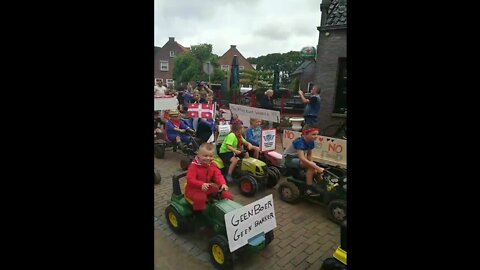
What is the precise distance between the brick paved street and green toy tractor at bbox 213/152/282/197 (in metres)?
0.15

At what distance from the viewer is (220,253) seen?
2.21 m

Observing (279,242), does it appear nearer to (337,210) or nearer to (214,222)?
(214,222)

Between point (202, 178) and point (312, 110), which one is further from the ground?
point (312, 110)

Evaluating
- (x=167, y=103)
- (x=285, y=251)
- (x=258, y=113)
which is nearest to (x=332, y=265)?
(x=285, y=251)

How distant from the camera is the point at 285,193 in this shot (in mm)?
3330

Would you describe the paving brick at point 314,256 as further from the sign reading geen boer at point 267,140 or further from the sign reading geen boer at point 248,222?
the sign reading geen boer at point 267,140

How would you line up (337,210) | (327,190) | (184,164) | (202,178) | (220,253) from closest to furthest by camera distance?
(220,253)
(202,178)
(337,210)
(327,190)
(184,164)

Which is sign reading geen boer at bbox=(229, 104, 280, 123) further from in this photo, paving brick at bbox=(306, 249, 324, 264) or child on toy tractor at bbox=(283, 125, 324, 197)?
paving brick at bbox=(306, 249, 324, 264)

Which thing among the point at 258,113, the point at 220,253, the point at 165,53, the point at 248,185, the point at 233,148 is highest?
the point at 165,53

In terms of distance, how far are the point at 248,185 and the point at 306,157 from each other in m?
0.71

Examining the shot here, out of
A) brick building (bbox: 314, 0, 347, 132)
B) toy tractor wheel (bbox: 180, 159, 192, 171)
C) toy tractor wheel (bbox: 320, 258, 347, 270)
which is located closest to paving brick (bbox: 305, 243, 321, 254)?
toy tractor wheel (bbox: 320, 258, 347, 270)

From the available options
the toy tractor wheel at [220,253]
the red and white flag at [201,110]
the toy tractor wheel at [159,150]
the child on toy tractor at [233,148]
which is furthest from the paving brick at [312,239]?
the red and white flag at [201,110]

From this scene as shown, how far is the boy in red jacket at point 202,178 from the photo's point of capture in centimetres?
239
